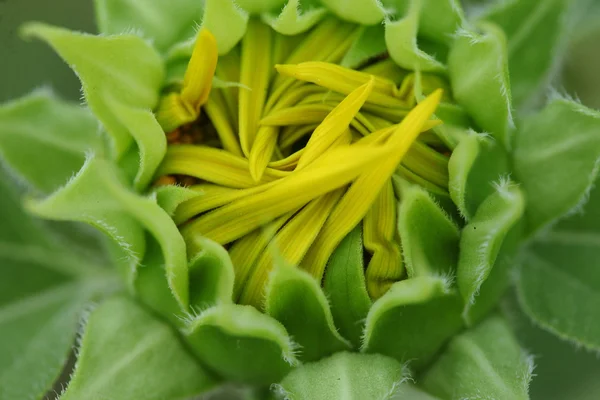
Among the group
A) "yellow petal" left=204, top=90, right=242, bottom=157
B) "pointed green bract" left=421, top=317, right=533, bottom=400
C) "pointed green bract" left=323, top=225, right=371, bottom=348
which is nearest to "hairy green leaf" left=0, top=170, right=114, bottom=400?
"yellow petal" left=204, top=90, right=242, bottom=157

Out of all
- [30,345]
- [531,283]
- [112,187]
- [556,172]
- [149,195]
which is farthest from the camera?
[30,345]

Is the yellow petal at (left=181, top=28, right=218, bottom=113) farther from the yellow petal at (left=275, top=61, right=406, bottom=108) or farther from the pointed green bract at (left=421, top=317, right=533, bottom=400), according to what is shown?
the pointed green bract at (left=421, top=317, right=533, bottom=400)

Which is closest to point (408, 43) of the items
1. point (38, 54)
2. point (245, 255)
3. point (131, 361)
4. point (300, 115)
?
point (300, 115)

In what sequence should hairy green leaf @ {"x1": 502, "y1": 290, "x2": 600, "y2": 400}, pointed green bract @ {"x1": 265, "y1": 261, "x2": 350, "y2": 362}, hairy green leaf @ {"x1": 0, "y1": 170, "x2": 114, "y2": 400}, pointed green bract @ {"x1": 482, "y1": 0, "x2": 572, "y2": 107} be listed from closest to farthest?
pointed green bract @ {"x1": 265, "y1": 261, "x2": 350, "y2": 362} < pointed green bract @ {"x1": 482, "y1": 0, "x2": 572, "y2": 107} < hairy green leaf @ {"x1": 0, "y1": 170, "x2": 114, "y2": 400} < hairy green leaf @ {"x1": 502, "y1": 290, "x2": 600, "y2": 400}

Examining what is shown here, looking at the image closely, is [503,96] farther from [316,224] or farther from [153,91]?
[153,91]

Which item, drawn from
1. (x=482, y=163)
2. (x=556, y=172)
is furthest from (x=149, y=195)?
(x=556, y=172)

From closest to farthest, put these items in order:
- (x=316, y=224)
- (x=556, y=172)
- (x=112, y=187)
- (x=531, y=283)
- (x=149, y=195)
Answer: (x=112, y=187)
(x=316, y=224)
(x=149, y=195)
(x=556, y=172)
(x=531, y=283)

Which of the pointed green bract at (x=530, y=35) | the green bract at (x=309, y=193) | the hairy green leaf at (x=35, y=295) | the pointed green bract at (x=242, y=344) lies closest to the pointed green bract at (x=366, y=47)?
A: the green bract at (x=309, y=193)

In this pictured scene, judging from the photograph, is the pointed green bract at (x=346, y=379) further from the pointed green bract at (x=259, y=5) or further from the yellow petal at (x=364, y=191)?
the pointed green bract at (x=259, y=5)
